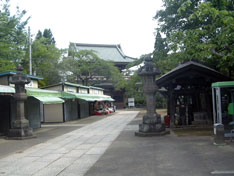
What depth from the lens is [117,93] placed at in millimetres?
45281

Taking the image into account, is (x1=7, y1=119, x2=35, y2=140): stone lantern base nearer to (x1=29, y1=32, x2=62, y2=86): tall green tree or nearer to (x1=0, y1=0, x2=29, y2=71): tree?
(x1=0, y1=0, x2=29, y2=71): tree

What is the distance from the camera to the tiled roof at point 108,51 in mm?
48031

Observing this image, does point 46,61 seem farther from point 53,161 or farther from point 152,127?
point 53,161

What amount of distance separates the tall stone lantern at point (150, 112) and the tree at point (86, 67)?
18.7 m

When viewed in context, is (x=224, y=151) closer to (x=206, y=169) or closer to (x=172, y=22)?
(x=206, y=169)

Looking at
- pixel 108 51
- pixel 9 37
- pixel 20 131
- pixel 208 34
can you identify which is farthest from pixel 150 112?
pixel 108 51

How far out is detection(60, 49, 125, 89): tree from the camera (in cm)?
3046

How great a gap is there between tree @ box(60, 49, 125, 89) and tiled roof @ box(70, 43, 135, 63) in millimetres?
13070

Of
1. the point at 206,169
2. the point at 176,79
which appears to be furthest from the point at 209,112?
the point at 206,169

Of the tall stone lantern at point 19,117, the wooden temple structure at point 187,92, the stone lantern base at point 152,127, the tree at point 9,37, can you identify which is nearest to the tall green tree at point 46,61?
the tree at point 9,37

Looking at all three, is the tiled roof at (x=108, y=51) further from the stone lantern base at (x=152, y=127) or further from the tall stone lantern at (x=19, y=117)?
the stone lantern base at (x=152, y=127)

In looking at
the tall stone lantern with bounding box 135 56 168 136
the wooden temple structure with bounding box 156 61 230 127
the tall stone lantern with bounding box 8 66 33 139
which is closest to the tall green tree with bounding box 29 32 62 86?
the tall stone lantern with bounding box 8 66 33 139

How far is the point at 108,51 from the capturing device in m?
51.1

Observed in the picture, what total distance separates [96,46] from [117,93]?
13031 mm
